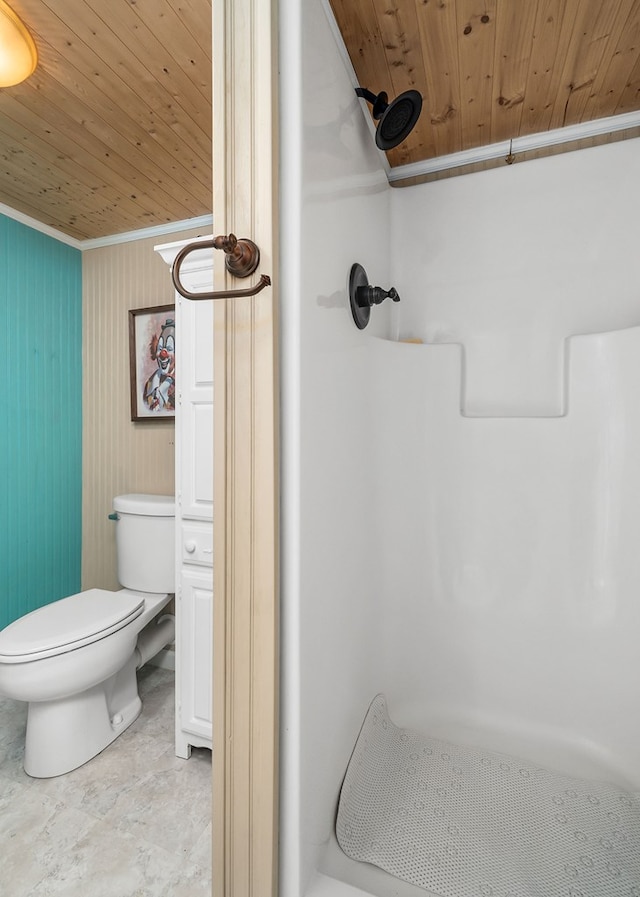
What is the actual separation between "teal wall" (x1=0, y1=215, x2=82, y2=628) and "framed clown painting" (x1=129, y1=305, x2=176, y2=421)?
15.4 inches

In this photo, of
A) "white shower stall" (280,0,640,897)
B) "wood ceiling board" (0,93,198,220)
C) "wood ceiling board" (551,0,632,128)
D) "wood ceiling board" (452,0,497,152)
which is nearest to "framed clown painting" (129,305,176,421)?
"wood ceiling board" (0,93,198,220)

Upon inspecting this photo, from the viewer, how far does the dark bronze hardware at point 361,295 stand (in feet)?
3.75

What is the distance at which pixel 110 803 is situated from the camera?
134cm

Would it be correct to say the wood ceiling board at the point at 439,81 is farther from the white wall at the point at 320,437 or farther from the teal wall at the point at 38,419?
the teal wall at the point at 38,419

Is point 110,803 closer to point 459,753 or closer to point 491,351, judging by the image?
point 459,753

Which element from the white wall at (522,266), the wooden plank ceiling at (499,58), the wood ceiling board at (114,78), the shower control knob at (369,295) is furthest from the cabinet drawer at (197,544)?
the wooden plank ceiling at (499,58)

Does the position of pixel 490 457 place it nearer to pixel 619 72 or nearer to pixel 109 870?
pixel 619 72

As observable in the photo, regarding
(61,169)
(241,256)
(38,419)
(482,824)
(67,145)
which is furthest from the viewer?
(38,419)

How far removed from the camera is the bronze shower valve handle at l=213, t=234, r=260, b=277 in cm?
70

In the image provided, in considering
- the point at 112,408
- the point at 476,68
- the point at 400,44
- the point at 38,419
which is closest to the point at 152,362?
the point at 112,408

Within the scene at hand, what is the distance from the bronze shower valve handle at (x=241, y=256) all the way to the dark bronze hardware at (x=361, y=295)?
1.50 feet

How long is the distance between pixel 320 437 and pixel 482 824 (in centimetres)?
102

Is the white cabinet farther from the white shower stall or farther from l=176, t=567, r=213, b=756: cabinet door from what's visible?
the white shower stall

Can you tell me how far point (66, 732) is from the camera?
4.83 feet
